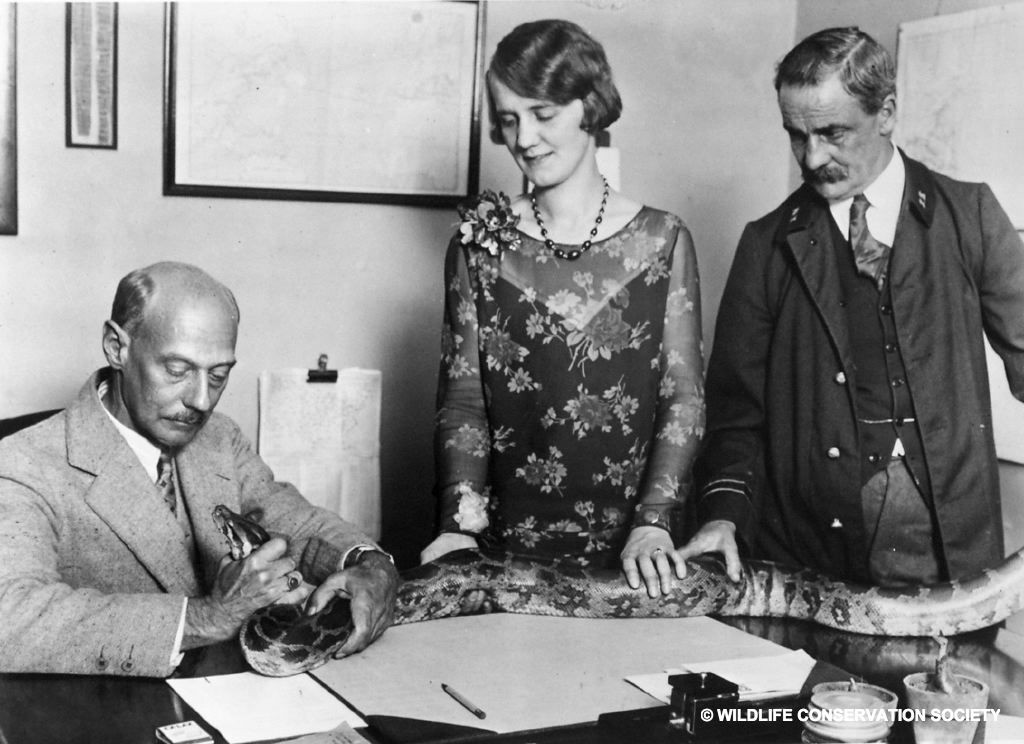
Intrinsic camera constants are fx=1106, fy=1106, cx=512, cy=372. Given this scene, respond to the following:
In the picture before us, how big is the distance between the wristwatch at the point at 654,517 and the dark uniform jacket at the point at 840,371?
0.15 meters

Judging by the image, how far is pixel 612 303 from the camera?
8.96 feet

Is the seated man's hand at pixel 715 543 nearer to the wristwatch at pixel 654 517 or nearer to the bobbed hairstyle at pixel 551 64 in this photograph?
the wristwatch at pixel 654 517

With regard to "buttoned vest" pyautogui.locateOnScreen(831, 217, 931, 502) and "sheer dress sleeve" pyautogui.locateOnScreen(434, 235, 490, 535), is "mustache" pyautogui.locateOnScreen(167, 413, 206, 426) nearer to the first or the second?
"sheer dress sleeve" pyautogui.locateOnScreen(434, 235, 490, 535)

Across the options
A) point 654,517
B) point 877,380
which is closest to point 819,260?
point 877,380

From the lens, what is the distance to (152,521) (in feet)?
7.65

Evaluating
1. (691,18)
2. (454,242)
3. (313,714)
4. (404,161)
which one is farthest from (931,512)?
(691,18)

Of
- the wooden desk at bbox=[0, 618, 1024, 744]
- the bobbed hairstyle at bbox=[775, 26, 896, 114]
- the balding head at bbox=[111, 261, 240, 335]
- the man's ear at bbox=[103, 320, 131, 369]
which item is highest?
the bobbed hairstyle at bbox=[775, 26, 896, 114]

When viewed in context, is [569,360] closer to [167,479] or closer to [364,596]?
[364,596]

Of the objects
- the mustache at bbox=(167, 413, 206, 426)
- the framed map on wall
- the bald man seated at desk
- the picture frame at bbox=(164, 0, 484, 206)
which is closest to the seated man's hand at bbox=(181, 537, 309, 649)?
the bald man seated at desk

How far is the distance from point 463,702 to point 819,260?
165cm

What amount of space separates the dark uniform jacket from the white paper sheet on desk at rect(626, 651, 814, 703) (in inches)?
26.4

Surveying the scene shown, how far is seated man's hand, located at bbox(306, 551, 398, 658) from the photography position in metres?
2.04

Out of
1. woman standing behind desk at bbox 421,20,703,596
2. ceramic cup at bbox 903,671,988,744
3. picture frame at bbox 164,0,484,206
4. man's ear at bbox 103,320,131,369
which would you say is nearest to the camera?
ceramic cup at bbox 903,671,988,744

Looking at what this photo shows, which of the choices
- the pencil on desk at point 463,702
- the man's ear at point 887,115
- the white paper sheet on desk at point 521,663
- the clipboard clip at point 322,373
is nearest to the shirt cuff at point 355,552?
the white paper sheet on desk at point 521,663
